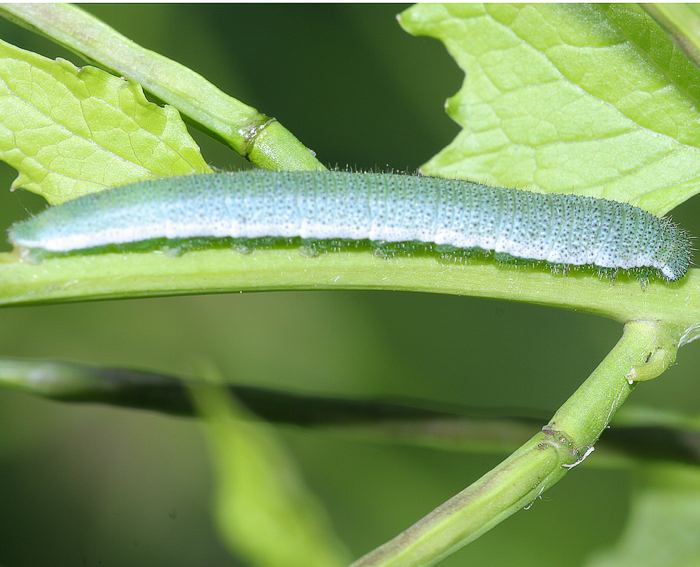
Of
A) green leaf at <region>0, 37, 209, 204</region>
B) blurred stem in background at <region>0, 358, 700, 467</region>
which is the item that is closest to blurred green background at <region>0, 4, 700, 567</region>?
blurred stem in background at <region>0, 358, 700, 467</region>

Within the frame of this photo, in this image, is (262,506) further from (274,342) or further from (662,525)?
(274,342)

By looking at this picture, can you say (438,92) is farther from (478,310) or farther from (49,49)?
(49,49)

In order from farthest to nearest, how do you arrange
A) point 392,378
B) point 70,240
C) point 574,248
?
1. point 392,378
2. point 574,248
3. point 70,240

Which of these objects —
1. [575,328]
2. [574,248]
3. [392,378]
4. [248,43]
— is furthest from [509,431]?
[248,43]

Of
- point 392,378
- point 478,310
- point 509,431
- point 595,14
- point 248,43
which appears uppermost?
point 248,43

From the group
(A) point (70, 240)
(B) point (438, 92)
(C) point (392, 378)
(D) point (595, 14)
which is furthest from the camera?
(B) point (438, 92)

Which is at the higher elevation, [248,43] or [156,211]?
[248,43]

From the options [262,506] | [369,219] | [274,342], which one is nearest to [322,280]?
[369,219]
